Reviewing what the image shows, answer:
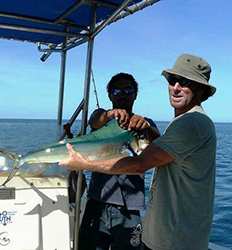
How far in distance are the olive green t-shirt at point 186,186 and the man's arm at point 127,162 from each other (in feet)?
0.14

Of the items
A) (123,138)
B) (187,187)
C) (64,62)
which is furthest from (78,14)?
(187,187)

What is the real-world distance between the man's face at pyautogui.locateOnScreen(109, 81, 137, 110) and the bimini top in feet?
1.67

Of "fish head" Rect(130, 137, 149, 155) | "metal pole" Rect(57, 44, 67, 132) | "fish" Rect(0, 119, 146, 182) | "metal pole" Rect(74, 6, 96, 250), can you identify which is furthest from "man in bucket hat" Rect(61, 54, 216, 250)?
"metal pole" Rect(57, 44, 67, 132)

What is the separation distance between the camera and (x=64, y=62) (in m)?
4.71

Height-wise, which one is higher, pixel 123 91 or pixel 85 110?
pixel 123 91

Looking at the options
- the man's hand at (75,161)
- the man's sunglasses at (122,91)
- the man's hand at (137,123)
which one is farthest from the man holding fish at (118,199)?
the man's hand at (75,161)

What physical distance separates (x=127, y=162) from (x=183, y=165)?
11.6 inches

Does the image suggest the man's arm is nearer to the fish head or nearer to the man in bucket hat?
the man in bucket hat

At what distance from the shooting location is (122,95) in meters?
3.29

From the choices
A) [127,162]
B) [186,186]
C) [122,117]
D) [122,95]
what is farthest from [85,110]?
[186,186]

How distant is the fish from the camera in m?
2.70

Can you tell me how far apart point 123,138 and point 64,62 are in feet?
6.65

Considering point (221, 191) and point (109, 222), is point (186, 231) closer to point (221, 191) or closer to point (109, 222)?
point (109, 222)

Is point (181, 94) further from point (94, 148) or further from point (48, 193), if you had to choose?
point (48, 193)
